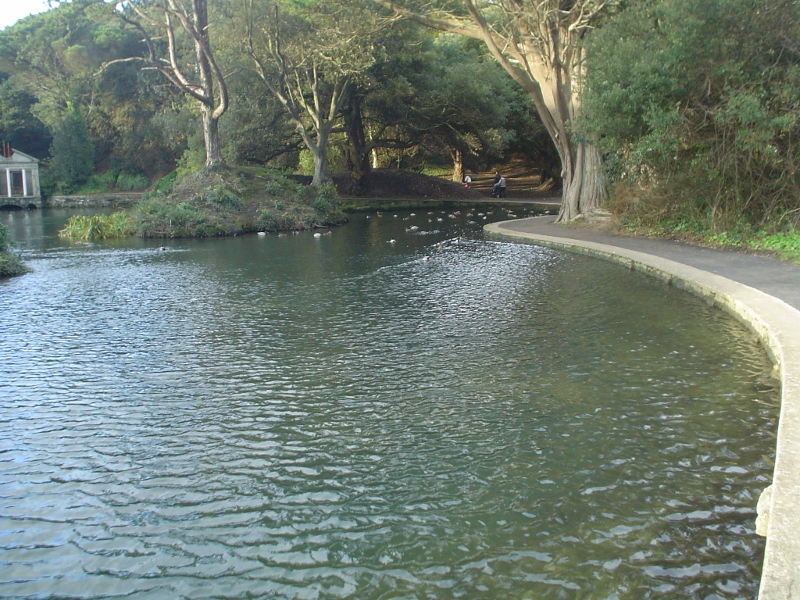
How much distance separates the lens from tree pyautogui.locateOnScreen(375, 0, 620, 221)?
18.1m

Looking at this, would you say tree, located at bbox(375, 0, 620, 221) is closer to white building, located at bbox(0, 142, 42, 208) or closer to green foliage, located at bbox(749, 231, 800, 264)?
green foliage, located at bbox(749, 231, 800, 264)

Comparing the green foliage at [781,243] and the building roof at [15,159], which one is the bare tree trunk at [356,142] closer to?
the building roof at [15,159]

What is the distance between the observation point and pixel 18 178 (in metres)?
41.1

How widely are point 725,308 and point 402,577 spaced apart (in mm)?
7370

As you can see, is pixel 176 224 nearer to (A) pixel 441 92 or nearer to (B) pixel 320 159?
(B) pixel 320 159

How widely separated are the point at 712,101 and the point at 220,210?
14946 millimetres

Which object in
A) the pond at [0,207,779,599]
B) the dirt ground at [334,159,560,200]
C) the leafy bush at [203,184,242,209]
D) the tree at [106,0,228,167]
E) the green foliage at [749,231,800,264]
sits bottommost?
the pond at [0,207,779,599]

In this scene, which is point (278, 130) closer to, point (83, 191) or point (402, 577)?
point (83, 191)

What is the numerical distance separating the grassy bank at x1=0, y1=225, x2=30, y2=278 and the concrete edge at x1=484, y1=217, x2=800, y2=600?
1187 cm

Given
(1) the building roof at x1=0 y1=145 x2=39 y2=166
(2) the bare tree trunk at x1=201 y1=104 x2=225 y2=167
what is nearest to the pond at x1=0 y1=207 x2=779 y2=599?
(2) the bare tree trunk at x1=201 y1=104 x2=225 y2=167

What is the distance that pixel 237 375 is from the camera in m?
7.14

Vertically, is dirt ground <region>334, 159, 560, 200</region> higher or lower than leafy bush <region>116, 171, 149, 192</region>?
lower

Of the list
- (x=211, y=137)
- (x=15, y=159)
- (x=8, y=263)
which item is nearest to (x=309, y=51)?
(x=211, y=137)

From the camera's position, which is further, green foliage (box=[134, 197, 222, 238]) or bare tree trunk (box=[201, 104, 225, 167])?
bare tree trunk (box=[201, 104, 225, 167])
